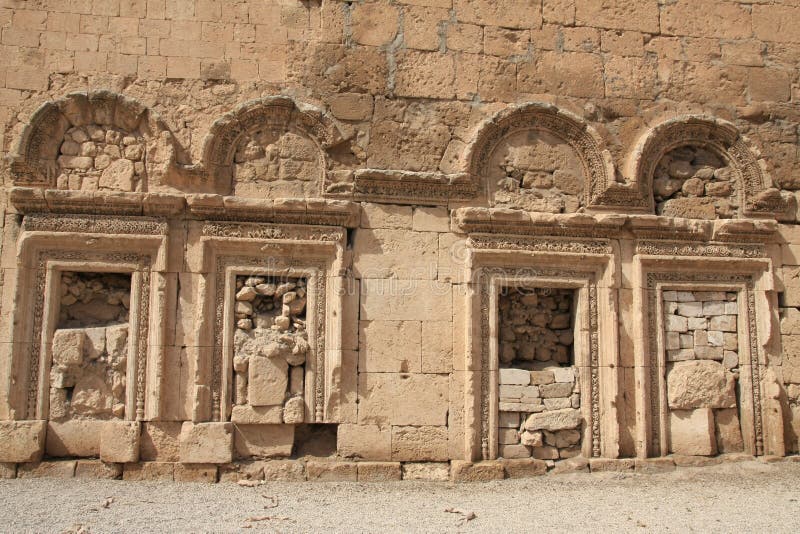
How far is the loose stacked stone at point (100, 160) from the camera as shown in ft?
20.2

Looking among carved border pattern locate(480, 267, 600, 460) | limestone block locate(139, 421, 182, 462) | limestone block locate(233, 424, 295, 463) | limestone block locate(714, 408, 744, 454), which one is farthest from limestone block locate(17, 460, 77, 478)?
limestone block locate(714, 408, 744, 454)

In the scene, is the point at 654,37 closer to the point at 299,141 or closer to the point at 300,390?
the point at 299,141

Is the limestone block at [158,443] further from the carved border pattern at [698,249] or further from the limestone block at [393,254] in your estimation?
the carved border pattern at [698,249]

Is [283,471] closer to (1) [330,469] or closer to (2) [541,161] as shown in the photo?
(1) [330,469]

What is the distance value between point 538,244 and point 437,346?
4.81 feet

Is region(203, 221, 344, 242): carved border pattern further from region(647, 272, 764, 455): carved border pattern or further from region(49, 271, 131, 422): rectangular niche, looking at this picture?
region(647, 272, 764, 455): carved border pattern

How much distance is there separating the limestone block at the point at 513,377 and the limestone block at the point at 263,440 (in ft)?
6.91

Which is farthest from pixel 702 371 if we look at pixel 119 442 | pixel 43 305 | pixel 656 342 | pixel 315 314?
pixel 43 305

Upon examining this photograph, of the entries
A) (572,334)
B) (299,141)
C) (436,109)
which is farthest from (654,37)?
(299,141)

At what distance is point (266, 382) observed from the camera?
19.7 feet

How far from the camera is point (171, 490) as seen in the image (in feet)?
18.3

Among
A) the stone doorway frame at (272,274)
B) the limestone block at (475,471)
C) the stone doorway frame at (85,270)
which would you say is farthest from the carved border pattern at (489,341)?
the stone doorway frame at (85,270)

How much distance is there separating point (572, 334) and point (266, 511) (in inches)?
137

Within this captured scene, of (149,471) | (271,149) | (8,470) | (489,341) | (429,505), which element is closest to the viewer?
(429,505)
